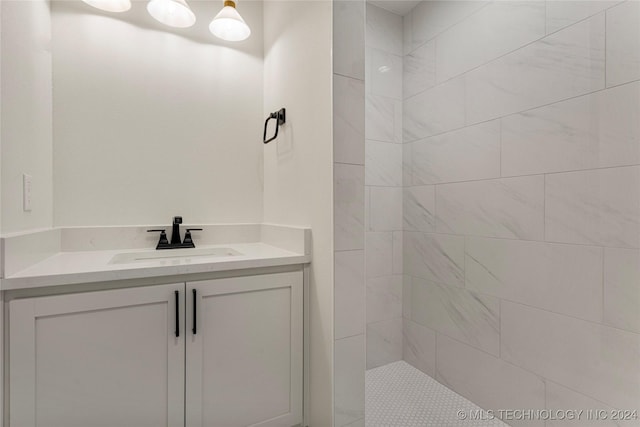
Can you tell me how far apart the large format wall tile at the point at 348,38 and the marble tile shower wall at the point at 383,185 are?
794mm

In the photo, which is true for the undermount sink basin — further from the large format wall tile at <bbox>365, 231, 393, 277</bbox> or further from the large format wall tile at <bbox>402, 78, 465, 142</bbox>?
the large format wall tile at <bbox>402, 78, 465, 142</bbox>

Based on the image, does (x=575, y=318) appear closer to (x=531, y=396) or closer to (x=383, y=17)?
(x=531, y=396)

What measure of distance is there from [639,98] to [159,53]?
2.13 metres

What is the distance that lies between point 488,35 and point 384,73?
642 millimetres

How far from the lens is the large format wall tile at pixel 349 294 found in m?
1.18

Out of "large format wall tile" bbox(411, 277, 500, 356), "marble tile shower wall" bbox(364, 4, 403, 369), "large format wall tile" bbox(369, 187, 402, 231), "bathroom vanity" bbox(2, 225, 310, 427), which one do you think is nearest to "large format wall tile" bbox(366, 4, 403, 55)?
"marble tile shower wall" bbox(364, 4, 403, 369)

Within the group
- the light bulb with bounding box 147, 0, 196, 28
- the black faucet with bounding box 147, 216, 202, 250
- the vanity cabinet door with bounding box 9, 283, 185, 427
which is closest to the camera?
the vanity cabinet door with bounding box 9, 283, 185, 427

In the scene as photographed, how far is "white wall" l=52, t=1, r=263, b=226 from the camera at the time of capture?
1462 mm

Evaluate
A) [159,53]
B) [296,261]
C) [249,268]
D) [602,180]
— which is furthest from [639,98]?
[159,53]

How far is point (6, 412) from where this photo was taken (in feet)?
2.97

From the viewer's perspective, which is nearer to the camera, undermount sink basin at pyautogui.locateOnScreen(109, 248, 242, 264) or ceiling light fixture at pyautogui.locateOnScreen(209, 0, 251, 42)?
undermount sink basin at pyautogui.locateOnScreen(109, 248, 242, 264)

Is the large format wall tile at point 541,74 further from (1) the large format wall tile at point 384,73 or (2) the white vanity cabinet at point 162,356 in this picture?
(2) the white vanity cabinet at point 162,356

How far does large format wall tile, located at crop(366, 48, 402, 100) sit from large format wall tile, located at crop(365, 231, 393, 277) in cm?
96

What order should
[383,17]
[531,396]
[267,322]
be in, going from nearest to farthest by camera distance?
1. [267,322]
2. [531,396]
3. [383,17]
